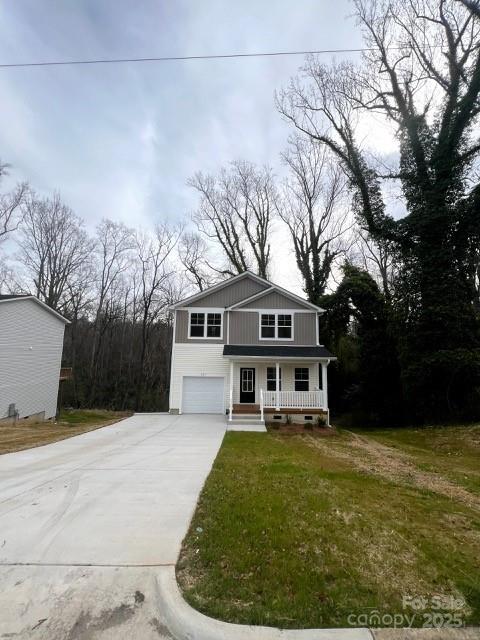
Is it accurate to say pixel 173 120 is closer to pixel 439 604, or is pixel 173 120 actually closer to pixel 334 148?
pixel 334 148

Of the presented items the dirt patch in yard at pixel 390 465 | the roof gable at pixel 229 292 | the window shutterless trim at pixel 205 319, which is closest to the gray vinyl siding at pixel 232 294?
the roof gable at pixel 229 292

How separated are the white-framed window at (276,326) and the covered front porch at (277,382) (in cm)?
100

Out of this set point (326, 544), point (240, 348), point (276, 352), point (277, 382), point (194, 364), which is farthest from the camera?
point (194, 364)

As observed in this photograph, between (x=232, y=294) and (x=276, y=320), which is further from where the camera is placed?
(x=232, y=294)

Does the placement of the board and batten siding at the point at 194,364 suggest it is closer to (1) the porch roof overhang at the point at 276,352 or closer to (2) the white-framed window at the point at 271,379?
(1) the porch roof overhang at the point at 276,352

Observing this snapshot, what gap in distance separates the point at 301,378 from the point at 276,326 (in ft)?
9.78

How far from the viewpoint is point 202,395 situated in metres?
17.4

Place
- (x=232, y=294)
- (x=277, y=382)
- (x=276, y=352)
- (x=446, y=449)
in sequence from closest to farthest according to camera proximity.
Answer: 1. (x=446, y=449)
2. (x=277, y=382)
3. (x=276, y=352)
4. (x=232, y=294)

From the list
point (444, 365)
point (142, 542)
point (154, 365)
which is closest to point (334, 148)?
point (444, 365)

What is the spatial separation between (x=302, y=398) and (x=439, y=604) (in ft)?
42.1

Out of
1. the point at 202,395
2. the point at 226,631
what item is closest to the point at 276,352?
the point at 202,395

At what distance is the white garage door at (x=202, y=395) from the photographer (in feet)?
56.6

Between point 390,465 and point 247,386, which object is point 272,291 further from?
point 390,465

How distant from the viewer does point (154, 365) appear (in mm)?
34719
